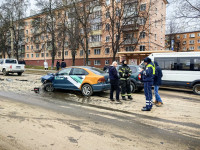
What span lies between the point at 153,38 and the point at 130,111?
34.2 m

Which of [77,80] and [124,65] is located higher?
[124,65]

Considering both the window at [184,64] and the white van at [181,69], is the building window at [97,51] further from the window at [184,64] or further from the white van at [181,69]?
the window at [184,64]

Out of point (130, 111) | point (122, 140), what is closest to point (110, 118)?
point (130, 111)

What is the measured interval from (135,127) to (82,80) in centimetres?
457

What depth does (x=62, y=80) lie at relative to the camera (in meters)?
9.06

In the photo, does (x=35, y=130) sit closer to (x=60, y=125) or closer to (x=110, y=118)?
(x=60, y=125)

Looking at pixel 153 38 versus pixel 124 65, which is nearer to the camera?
pixel 124 65

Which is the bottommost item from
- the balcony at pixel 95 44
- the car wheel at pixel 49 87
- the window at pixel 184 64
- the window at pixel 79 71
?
the car wheel at pixel 49 87

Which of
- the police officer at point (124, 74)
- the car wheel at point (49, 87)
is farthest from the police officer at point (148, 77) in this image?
the car wheel at point (49, 87)

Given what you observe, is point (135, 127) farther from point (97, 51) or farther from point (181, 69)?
point (97, 51)

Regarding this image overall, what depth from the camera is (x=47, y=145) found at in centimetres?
339

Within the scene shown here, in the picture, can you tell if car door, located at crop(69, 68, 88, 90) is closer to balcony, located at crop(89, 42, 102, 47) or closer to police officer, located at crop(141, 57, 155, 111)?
police officer, located at crop(141, 57, 155, 111)

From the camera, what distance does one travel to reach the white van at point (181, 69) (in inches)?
388

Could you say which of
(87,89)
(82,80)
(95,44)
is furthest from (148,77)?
(95,44)
